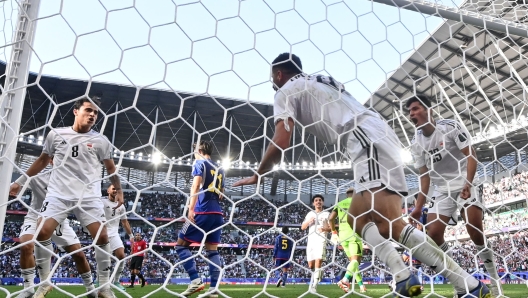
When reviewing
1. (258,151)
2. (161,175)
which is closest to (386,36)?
(258,151)

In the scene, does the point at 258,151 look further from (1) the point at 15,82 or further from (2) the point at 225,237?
(1) the point at 15,82

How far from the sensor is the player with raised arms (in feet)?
6.75

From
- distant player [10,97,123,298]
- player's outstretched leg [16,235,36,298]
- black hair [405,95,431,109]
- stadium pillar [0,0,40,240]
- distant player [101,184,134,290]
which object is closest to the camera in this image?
stadium pillar [0,0,40,240]

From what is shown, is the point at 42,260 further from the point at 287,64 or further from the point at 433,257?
the point at 433,257

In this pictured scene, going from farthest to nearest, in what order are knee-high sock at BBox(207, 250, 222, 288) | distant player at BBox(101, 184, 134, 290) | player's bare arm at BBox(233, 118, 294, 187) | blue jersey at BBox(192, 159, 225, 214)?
distant player at BBox(101, 184, 134, 290) → blue jersey at BBox(192, 159, 225, 214) → knee-high sock at BBox(207, 250, 222, 288) → player's bare arm at BBox(233, 118, 294, 187)

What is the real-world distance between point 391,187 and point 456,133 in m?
1.30

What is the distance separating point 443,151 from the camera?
315cm

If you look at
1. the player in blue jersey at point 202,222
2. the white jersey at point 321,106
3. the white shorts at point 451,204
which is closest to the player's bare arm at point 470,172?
the white shorts at point 451,204

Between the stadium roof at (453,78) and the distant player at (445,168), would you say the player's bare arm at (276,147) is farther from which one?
the distant player at (445,168)

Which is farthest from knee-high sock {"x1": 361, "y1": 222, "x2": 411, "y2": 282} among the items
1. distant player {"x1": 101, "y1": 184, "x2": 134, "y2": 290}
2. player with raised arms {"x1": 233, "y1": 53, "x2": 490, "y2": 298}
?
distant player {"x1": 101, "y1": 184, "x2": 134, "y2": 290}

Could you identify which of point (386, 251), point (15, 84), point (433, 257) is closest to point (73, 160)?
point (15, 84)

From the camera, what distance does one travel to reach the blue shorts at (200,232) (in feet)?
11.7

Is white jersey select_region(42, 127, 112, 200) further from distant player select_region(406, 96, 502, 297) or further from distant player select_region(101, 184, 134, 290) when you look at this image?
distant player select_region(406, 96, 502, 297)

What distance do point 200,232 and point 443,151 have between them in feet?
7.20
